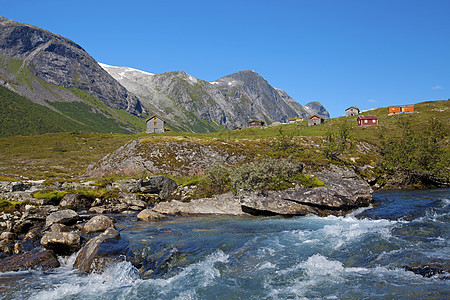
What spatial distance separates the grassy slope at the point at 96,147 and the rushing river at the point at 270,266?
1864 centimetres

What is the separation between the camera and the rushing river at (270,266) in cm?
920

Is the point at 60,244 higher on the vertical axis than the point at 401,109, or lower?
lower

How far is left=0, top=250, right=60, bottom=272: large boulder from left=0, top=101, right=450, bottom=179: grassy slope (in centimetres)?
2743

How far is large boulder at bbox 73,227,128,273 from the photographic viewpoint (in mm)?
12039

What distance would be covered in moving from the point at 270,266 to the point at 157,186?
22665 mm

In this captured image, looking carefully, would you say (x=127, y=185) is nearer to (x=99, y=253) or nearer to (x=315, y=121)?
(x=99, y=253)

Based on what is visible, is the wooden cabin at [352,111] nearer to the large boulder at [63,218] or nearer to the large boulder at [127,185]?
the large boulder at [127,185]

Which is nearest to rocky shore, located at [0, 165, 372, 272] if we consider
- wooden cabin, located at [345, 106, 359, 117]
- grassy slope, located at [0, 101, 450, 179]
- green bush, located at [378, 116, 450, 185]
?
green bush, located at [378, 116, 450, 185]

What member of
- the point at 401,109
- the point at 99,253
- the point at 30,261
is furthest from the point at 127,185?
the point at 401,109

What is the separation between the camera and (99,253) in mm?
12375

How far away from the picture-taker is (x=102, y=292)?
32.6ft

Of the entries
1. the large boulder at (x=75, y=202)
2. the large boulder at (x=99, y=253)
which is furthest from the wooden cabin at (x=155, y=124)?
the large boulder at (x=99, y=253)

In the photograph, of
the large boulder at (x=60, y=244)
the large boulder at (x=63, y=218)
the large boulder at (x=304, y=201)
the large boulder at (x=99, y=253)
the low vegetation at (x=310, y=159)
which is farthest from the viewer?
the low vegetation at (x=310, y=159)

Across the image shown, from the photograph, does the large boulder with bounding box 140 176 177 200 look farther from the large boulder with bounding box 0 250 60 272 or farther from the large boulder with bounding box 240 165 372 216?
the large boulder with bounding box 0 250 60 272
